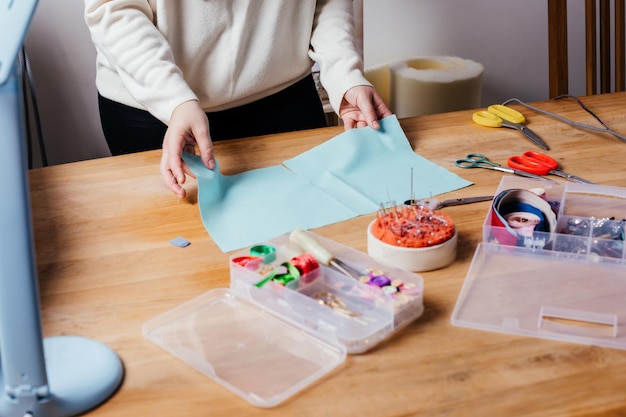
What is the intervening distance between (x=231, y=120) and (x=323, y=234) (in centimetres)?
51

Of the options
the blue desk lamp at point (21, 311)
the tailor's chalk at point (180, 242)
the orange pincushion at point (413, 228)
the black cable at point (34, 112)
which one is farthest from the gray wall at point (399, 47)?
the blue desk lamp at point (21, 311)

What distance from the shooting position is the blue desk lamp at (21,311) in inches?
23.9

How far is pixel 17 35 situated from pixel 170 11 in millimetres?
759

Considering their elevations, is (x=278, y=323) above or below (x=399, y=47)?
below

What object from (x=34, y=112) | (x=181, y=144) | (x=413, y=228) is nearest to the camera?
(x=413, y=228)

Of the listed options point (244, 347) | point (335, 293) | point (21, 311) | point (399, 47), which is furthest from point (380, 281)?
point (399, 47)

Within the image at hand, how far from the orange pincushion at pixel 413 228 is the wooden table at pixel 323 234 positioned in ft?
0.13

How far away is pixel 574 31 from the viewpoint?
2.84 m

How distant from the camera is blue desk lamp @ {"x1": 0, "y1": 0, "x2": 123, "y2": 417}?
61 centimetres

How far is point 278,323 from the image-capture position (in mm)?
846

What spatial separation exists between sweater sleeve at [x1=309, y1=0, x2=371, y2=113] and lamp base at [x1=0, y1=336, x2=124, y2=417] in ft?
2.41

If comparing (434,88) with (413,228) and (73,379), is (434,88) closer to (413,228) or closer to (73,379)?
(413,228)

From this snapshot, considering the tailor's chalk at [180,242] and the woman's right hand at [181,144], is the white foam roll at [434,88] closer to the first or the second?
the woman's right hand at [181,144]

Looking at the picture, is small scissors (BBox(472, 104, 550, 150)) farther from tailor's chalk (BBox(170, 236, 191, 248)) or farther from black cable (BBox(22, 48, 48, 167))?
black cable (BBox(22, 48, 48, 167))
